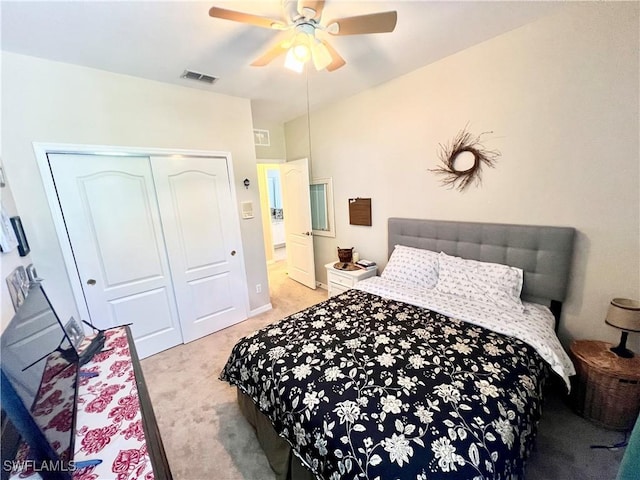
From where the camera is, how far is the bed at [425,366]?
103cm

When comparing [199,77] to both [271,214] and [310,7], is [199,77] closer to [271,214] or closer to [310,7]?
[310,7]

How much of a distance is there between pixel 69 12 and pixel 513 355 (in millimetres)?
3306

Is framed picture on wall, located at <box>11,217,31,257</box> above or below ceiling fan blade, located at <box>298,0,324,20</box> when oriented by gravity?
below

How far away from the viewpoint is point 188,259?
Result: 279 cm

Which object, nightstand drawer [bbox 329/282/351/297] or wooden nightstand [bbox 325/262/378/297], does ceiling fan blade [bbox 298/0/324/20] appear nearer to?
wooden nightstand [bbox 325/262/378/297]

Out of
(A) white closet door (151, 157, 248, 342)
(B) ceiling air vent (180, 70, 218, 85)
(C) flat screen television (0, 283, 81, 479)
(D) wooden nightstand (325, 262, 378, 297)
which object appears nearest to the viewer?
Answer: (C) flat screen television (0, 283, 81, 479)

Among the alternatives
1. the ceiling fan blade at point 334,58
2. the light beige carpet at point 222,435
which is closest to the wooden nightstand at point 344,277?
the light beige carpet at point 222,435

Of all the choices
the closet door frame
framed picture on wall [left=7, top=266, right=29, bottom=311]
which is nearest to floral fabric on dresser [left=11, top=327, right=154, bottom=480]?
framed picture on wall [left=7, top=266, right=29, bottom=311]

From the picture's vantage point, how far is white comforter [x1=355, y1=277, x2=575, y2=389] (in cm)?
155

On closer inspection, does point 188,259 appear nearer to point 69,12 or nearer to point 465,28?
point 69,12

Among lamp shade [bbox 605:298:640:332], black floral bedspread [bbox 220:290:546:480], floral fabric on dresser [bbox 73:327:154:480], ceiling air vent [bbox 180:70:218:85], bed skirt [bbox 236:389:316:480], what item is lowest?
bed skirt [bbox 236:389:316:480]

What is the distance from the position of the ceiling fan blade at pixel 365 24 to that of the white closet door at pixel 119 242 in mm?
2131

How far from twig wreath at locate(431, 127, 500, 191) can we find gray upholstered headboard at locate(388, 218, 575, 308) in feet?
1.35

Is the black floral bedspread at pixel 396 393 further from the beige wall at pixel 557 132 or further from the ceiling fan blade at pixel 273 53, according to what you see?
the ceiling fan blade at pixel 273 53
